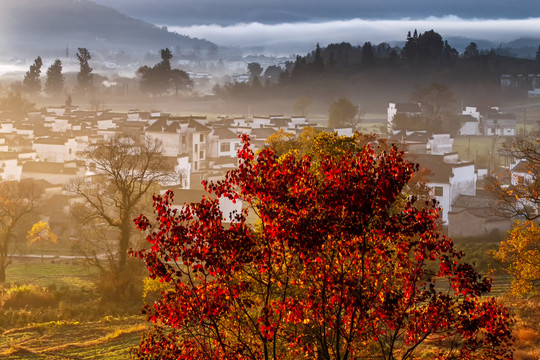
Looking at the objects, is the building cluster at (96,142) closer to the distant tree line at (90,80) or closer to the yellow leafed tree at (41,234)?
the yellow leafed tree at (41,234)

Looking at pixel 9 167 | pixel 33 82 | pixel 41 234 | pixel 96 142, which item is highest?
pixel 33 82

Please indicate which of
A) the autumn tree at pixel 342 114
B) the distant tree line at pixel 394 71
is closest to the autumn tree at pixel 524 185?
the autumn tree at pixel 342 114

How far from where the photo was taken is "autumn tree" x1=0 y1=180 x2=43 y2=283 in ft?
137

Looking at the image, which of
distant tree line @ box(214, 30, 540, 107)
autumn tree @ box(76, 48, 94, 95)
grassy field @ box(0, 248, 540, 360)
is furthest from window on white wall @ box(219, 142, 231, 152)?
autumn tree @ box(76, 48, 94, 95)

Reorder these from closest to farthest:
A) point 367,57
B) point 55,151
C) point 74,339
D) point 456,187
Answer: point 74,339, point 456,187, point 55,151, point 367,57

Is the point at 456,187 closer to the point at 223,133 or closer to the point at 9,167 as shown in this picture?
the point at 223,133

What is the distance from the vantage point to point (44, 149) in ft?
238

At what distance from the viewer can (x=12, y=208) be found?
46.6 meters

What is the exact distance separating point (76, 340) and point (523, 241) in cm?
1518

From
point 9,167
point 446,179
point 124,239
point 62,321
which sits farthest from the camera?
point 9,167

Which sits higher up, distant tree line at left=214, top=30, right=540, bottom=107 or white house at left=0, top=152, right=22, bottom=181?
distant tree line at left=214, top=30, right=540, bottom=107

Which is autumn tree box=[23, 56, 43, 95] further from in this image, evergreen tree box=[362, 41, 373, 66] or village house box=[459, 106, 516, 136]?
village house box=[459, 106, 516, 136]

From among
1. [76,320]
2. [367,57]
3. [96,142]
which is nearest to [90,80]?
[367,57]

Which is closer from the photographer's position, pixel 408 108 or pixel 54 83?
pixel 408 108
